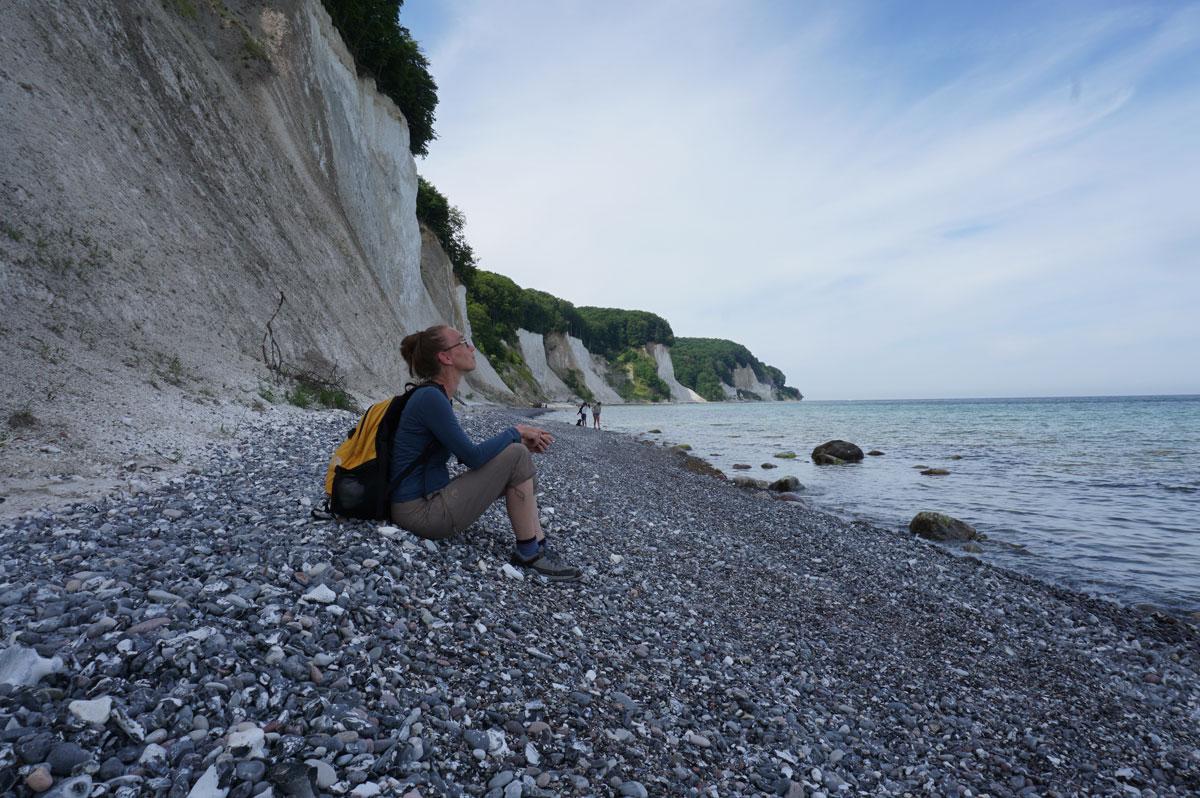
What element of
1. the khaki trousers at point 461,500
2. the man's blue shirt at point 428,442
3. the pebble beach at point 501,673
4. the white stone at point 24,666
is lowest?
the pebble beach at point 501,673

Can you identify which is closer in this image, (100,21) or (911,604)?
(911,604)

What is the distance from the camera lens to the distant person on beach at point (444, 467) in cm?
509

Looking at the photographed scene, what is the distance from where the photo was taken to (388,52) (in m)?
32.1

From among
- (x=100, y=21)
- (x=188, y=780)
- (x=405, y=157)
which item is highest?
(x=405, y=157)

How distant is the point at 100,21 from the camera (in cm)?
1465

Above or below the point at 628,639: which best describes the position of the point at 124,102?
above

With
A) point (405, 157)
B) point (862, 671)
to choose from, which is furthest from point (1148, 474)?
point (405, 157)

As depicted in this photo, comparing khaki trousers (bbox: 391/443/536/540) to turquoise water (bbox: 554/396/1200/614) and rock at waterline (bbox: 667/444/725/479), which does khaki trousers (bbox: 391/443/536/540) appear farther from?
rock at waterline (bbox: 667/444/725/479)

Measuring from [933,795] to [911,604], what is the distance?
14.1 feet

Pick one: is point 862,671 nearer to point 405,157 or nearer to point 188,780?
point 188,780

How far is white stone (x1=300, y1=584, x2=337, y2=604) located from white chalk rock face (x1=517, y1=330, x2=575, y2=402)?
81.6 m

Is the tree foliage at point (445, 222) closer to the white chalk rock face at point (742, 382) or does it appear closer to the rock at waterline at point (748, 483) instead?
the rock at waterline at point (748, 483)

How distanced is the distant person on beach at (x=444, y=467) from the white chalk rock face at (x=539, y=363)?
80.2m

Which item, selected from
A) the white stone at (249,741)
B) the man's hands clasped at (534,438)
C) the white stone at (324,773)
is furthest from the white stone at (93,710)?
the man's hands clasped at (534,438)
